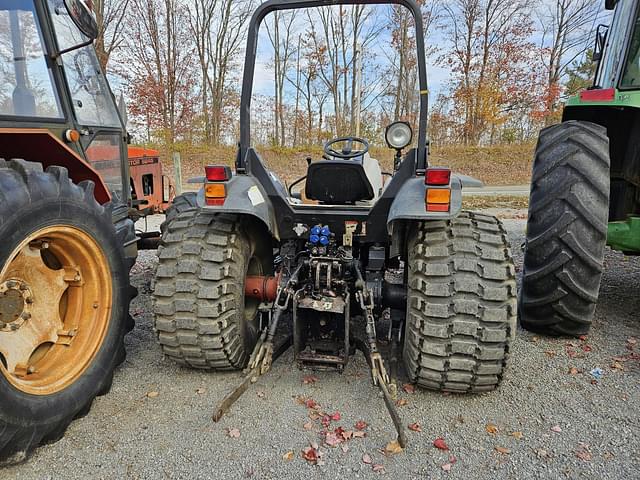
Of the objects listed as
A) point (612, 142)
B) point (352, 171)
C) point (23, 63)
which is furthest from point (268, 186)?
point (612, 142)

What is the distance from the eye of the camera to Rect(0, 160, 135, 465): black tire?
6.22ft

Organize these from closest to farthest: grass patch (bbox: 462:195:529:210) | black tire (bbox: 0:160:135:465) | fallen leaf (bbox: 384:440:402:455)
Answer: black tire (bbox: 0:160:135:465), fallen leaf (bbox: 384:440:402:455), grass patch (bbox: 462:195:529:210)

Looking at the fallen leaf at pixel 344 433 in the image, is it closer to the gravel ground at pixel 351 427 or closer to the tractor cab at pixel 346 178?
the gravel ground at pixel 351 427

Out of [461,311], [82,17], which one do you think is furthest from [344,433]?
[82,17]

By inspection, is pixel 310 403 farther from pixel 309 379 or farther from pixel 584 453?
pixel 584 453

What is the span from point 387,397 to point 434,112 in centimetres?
2186

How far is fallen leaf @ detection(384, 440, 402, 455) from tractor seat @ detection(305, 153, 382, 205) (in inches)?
65.3

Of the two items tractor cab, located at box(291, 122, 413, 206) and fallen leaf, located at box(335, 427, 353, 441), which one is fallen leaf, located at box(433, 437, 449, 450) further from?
tractor cab, located at box(291, 122, 413, 206)

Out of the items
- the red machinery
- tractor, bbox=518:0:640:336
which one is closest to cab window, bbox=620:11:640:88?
tractor, bbox=518:0:640:336

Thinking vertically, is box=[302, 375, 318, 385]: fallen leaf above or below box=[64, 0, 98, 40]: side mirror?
below

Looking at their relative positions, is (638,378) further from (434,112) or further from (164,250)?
(434,112)

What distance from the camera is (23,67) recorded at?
117 inches

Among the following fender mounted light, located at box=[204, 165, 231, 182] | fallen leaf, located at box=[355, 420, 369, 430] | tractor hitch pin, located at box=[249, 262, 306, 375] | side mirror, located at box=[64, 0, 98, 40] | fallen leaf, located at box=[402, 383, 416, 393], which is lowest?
fallen leaf, located at box=[402, 383, 416, 393]

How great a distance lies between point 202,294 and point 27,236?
931 mm
